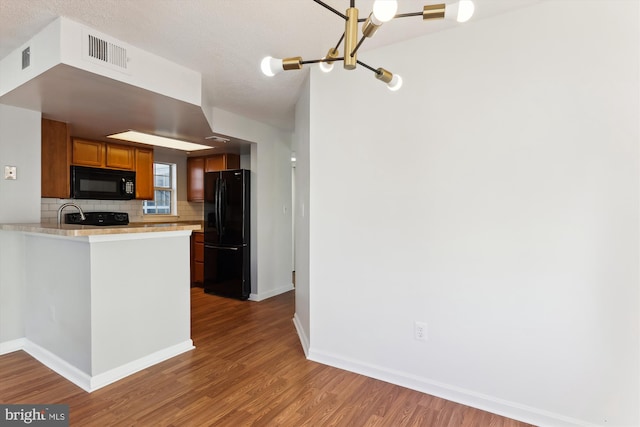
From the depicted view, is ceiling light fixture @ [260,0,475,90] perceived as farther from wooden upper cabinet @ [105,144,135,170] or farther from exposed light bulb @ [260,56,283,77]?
wooden upper cabinet @ [105,144,135,170]

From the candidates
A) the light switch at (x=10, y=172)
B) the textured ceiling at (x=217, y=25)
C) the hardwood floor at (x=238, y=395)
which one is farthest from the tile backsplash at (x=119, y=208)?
the textured ceiling at (x=217, y=25)

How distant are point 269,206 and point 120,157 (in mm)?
2081

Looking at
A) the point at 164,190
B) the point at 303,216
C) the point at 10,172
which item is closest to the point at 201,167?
the point at 164,190

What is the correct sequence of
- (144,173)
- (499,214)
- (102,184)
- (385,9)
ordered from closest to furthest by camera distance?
(385,9), (499,214), (102,184), (144,173)

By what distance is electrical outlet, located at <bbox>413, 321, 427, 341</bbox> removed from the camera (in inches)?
87.5

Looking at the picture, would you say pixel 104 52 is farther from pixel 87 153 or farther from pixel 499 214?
pixel 499 214

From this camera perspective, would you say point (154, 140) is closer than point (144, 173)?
Yes

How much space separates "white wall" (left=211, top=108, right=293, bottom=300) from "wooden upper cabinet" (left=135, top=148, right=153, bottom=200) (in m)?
1.57

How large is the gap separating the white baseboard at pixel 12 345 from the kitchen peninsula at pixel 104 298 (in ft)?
0.18

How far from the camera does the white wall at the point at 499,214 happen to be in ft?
5.70

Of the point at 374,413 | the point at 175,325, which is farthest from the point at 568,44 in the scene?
the point at 175,325

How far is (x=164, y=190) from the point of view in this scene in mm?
5508

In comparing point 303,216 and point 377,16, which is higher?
point 377,16

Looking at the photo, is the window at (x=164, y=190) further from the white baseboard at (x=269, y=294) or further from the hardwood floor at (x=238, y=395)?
the hardwood floor at (x=238, y=395)
